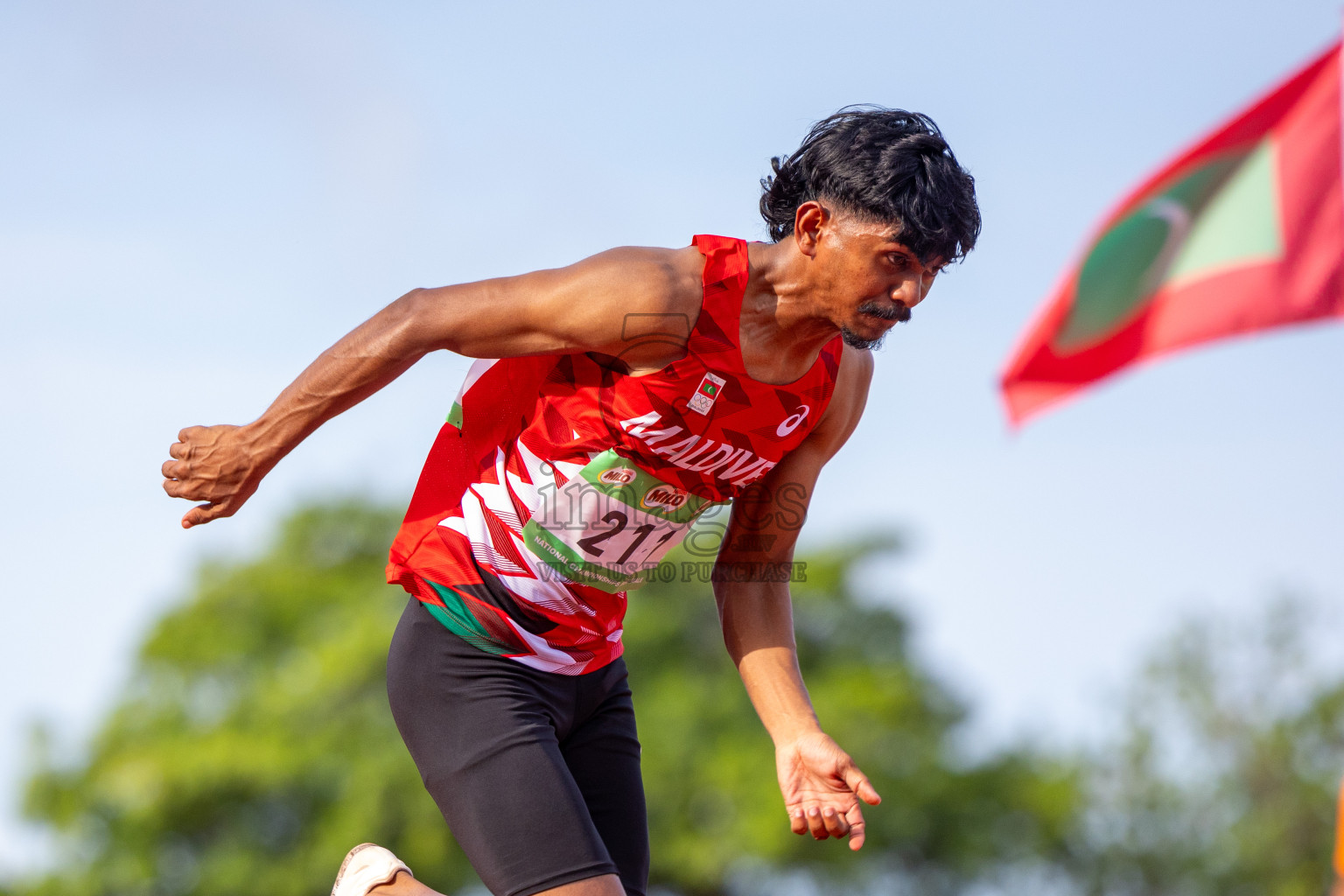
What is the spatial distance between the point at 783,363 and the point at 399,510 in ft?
101

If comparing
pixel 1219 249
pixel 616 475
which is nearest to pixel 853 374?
pixel 616 475

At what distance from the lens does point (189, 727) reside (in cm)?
2947

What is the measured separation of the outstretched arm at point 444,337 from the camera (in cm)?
297

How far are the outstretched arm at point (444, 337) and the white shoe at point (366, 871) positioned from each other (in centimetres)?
114

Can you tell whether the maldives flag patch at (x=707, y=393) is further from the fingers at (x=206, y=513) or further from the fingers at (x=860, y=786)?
the fingers at (x=206, y=513)

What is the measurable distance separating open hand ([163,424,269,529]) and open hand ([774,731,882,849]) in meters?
A: 1.47

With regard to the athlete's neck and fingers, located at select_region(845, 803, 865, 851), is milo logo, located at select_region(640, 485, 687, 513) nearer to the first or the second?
the athlete's neck

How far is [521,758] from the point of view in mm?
3119

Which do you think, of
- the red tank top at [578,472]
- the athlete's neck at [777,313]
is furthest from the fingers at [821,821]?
the athlete's neck at [777,313]

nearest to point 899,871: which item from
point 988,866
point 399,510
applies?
point 988,866

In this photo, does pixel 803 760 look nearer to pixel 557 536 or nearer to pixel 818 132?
pixel 557 536

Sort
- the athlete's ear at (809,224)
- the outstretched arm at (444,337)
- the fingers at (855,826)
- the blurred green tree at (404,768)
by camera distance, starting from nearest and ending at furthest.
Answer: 1. the outstretched arm at (444,337)
2. the fingers at (855,826)
3. the athlete's ear at (809,224)
4. the blurred green tree at (404,768)

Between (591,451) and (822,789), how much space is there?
1004 mm

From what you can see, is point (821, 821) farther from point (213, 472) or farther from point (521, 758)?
point (213, 472)
